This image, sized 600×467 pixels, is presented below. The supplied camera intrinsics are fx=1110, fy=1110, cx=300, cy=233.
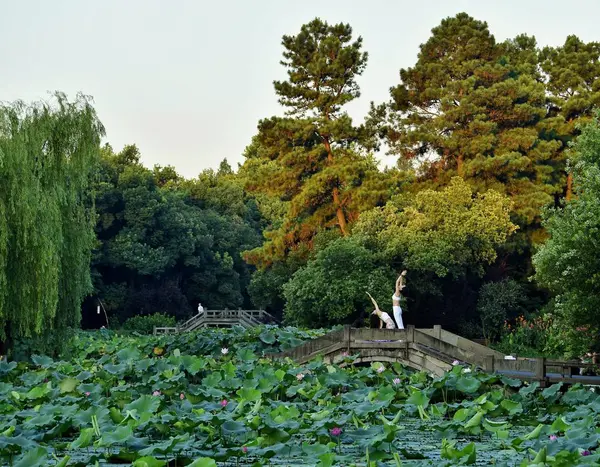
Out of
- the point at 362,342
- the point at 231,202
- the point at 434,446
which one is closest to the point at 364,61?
the point at 231,202

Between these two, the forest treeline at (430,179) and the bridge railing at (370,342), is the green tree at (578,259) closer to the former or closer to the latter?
the bridge railing at (370,342)

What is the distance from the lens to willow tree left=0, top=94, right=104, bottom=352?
20.1 m

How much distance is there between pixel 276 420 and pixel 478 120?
3161 centimetres

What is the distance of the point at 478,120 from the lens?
41625mm

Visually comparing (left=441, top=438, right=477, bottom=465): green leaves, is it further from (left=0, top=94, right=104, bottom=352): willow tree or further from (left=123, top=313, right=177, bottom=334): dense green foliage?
(left=123, top=313, right=177, bottom=334): dense green foliage

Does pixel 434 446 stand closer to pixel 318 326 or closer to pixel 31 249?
pixel 31 249

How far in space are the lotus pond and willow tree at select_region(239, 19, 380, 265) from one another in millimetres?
22255

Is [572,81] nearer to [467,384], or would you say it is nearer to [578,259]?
[578,259]

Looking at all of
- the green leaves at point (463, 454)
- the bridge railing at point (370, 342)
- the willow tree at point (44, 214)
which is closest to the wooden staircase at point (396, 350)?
the bridge railing at point (370, 342)

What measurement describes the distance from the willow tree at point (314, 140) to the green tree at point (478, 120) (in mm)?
2046

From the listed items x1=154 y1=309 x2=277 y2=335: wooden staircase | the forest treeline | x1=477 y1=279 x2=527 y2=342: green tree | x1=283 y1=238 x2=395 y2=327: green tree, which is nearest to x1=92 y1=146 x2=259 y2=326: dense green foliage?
the forest treeline

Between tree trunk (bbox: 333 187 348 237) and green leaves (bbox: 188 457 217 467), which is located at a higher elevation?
tree trunk (bbox: 333 187 348 237)

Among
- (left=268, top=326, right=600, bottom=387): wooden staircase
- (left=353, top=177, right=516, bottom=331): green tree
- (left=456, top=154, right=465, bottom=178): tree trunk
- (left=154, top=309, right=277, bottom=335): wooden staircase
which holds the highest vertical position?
(left=456, top=154, right=465, bottom=178): tree trunk

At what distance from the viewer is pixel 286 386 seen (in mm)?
17656
